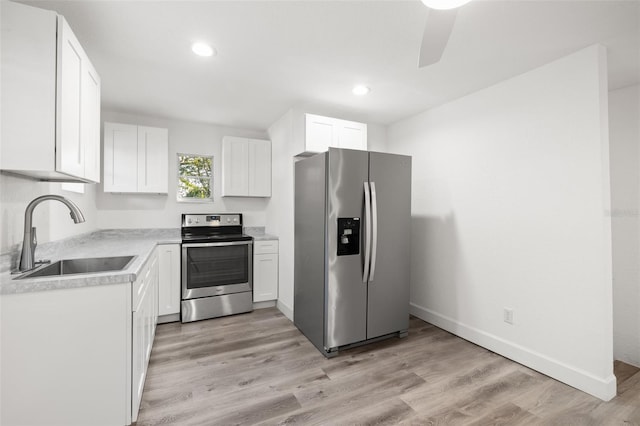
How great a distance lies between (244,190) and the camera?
397 cm

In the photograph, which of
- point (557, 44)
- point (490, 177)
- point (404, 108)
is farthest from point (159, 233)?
point (557, 44)

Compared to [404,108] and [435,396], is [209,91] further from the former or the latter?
[435,396]

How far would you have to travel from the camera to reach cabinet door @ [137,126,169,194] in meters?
3.51

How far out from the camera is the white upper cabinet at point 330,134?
3.16 meters

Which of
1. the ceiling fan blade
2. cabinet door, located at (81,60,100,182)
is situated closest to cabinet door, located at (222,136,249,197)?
cabinet door, located at (81,60,100,182)

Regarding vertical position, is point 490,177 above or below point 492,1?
below

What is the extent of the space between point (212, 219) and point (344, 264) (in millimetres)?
2235

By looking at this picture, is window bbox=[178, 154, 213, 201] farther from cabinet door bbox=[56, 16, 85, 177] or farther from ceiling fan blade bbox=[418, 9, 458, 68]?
ceiling fan blade bbox=[418, 9, 458, 68]

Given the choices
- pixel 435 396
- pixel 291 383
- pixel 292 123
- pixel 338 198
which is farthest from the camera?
pixel 292 123

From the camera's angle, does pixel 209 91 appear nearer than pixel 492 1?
No

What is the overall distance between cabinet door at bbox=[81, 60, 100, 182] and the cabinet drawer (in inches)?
74.6

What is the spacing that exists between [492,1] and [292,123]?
2.16m

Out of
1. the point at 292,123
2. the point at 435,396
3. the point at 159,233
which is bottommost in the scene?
the point at 435,396

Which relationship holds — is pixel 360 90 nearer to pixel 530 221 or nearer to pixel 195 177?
pixel 530 221
